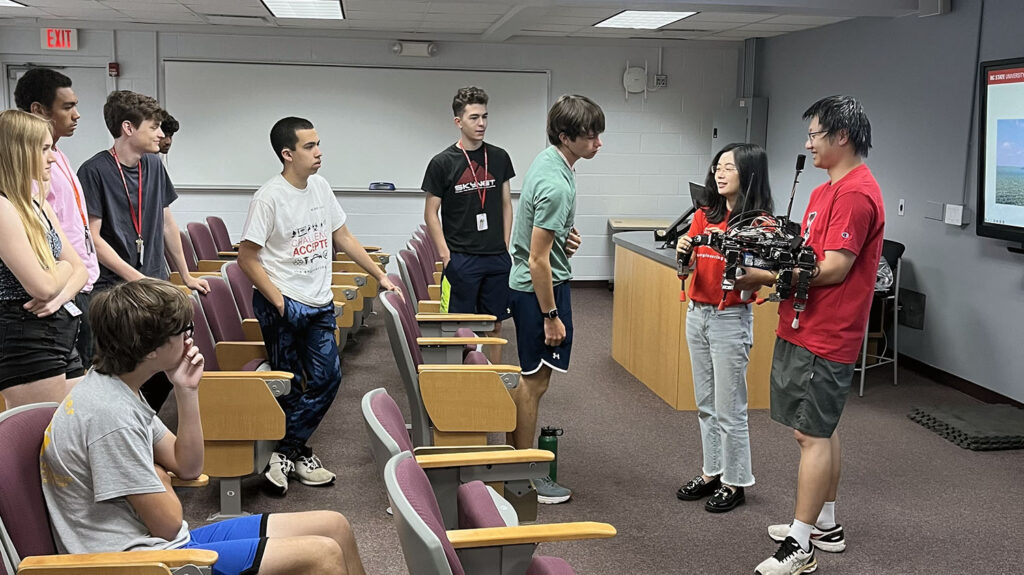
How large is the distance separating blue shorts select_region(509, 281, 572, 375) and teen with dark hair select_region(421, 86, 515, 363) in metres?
0.94

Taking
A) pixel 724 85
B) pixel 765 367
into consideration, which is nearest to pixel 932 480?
pixel 765 367

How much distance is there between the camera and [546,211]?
3299mm

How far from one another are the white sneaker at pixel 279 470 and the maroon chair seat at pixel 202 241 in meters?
2.98

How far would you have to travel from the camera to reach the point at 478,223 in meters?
4.62

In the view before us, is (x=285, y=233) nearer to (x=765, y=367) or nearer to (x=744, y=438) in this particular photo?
(x=744, y=438)

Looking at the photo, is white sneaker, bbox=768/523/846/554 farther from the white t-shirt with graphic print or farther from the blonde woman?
the blonde woman

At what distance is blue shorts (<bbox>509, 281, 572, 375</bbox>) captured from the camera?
11.6 ft

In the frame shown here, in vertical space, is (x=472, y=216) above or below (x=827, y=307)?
above

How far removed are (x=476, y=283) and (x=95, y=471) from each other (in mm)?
2856

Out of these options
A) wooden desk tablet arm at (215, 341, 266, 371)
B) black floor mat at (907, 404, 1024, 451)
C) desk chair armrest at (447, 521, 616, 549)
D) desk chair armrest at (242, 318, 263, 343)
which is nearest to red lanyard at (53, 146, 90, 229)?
wooden desk tablet arm at (215, 341, 266, 371)

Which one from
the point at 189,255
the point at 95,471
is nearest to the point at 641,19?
the point at 189,255

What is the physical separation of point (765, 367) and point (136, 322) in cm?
378

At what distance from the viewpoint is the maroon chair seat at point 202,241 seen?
628 centimetres

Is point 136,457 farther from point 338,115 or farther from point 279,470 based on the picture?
point 338,115
